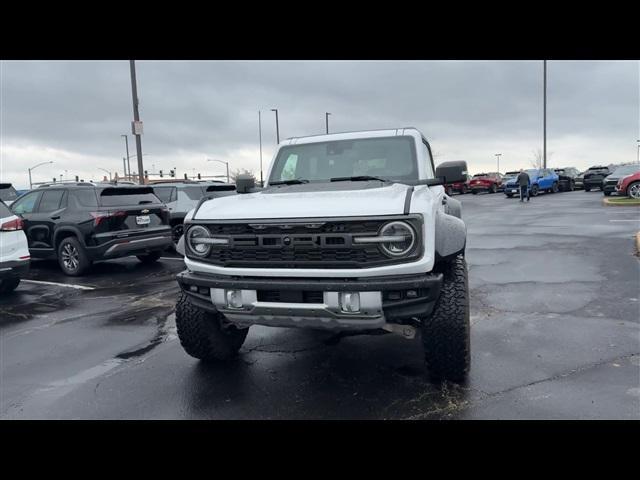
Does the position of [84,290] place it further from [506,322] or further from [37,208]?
[506,322]

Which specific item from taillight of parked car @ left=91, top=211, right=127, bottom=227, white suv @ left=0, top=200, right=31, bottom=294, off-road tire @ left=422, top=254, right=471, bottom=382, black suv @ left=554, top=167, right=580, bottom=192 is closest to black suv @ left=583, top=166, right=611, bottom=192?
black suv @ left=554, top=167, right=580, bottom=192

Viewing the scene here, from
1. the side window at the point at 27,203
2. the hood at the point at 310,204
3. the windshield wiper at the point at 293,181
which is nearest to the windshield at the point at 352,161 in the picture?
the windshield wiper at the point at 293,181

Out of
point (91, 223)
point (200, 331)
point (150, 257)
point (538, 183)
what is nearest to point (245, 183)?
point (200, 331)

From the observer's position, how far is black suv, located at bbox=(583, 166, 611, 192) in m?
30.2

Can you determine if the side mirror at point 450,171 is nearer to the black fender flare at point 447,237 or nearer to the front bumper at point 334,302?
the black fender flare at point 447,237

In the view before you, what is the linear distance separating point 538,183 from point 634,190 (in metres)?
10.4

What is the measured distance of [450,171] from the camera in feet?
14.0

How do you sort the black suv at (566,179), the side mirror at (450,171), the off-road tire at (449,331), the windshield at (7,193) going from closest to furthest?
the off-road tire at (449,331)
the side mirror at (450,171)
the windshield at (7,193)
the black suv at (566,179)

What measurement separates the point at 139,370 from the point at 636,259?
8.02 metres

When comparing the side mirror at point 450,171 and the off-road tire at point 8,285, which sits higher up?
the side mirror at point 450,171

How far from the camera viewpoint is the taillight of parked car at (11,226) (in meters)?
6.97

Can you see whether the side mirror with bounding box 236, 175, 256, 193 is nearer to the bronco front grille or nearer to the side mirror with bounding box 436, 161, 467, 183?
the bronco front grille

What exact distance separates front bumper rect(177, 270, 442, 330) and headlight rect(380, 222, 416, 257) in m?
0.17
